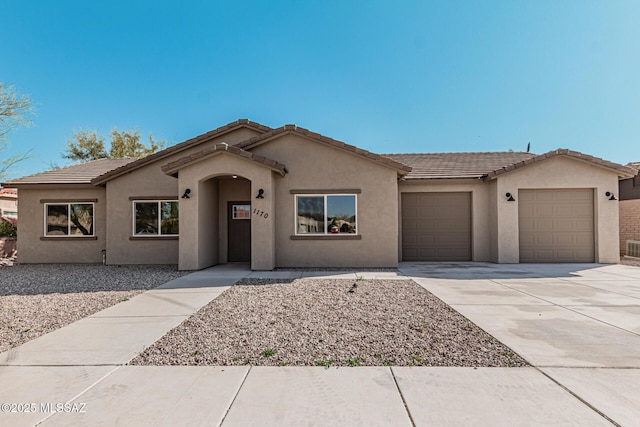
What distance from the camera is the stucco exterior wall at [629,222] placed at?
13984 millimetres

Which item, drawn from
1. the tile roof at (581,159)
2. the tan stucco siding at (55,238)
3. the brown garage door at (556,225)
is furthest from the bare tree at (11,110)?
the brown garage door at (556,225)

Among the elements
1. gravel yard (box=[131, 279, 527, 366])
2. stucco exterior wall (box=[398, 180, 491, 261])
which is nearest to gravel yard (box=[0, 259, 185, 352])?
gravel yard (box=[131, 279, 527, 366])

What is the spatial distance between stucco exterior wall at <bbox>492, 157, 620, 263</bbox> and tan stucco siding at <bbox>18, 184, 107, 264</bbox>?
1603 centimetres

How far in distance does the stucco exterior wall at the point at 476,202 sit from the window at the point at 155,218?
9.30 meters

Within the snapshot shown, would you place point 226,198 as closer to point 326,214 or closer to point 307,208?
point 307,208

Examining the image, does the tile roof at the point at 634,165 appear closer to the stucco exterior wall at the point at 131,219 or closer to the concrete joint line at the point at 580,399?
the concrete joint line at the point at 580,399

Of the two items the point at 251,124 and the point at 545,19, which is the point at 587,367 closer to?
the point at 251,124

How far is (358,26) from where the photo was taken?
45.4 feet

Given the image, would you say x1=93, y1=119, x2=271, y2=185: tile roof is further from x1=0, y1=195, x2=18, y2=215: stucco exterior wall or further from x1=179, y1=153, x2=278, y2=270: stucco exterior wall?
x1=0, y1=195, x2=18, y2=215: stucco exterior wall

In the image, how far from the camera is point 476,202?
490 inches

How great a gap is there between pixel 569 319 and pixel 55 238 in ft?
55.3

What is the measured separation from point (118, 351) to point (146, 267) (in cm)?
842

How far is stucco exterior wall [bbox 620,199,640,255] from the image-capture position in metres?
14.0

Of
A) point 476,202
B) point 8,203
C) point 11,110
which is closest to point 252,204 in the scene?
point 476,202
